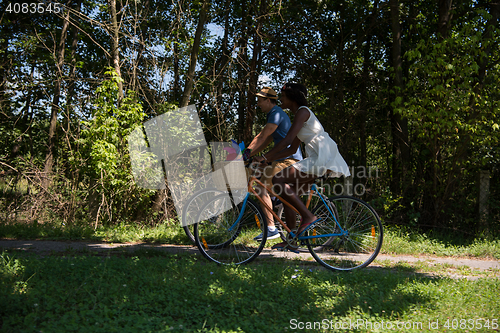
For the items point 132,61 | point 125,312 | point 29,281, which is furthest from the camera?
point 132,61

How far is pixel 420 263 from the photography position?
5.06m

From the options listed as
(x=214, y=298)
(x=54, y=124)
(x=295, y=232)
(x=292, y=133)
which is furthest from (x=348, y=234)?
(x=54, y=124)

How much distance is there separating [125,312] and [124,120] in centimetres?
477

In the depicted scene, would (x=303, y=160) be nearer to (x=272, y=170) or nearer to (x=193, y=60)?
(x=272, y=170)

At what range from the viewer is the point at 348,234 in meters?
4.42

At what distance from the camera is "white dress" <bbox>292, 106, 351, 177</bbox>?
418cm

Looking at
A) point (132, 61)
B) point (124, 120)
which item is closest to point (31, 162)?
point (124, 120)

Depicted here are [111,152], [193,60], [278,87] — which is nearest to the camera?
[111,152]

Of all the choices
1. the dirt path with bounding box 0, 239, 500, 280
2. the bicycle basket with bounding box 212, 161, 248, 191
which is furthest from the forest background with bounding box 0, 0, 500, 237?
the bicycle basket with bounding box 212, 161, 248, 191

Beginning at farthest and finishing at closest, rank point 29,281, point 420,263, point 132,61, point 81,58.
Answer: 1. point 81,58
2. point 132,61
3. point 420,263
4. point 29,281

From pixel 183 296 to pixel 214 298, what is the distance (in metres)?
0.27

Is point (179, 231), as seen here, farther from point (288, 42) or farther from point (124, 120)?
point (288, 42)

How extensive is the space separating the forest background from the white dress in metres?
3.46

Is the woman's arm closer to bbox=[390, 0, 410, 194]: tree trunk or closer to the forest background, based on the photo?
the forest background
